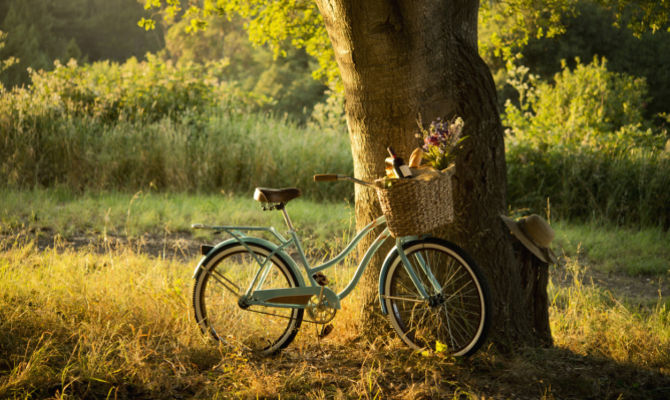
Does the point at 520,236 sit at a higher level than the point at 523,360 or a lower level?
higher

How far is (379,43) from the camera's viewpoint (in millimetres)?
3576

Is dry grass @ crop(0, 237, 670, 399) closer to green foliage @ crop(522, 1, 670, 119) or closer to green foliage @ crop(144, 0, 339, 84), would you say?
green foliage @ crop(144, 0, 339, 84)

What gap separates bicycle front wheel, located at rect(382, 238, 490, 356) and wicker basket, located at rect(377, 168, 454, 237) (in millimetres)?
281

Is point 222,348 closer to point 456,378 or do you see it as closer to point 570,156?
point 456,378

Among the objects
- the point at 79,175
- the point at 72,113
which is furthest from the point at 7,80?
the point at 79,175

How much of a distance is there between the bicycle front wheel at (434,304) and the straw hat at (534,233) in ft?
1.44

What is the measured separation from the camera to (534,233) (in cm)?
370

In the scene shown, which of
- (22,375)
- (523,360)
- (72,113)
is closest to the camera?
(22,375)

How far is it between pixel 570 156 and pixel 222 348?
767 centimetres

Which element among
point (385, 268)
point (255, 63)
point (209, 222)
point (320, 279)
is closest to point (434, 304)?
point (385, 268)

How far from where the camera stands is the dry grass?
317cm

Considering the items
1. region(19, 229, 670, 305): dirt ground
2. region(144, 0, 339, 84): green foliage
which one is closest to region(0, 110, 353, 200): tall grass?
region(144, 0, 339, 84): green foliage

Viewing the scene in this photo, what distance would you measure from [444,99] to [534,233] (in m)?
1.02

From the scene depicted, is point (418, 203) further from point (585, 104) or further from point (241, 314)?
point (585, 104)
